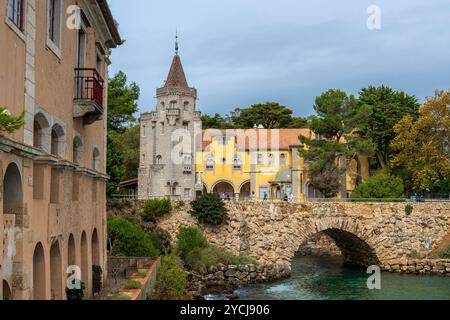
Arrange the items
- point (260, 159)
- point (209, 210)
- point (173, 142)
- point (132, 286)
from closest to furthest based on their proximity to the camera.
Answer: point (132, 286)
point (209, 210)
point (173, 142)
point (260, 159)

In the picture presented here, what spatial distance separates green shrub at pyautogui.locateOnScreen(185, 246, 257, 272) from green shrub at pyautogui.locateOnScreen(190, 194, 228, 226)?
6.47 feet

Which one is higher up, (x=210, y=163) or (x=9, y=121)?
(x=210, y=163)

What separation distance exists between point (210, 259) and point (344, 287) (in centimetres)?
809

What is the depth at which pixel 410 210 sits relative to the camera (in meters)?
40.8

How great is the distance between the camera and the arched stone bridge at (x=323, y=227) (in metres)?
38.1

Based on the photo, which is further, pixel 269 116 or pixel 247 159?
pixel 269 116

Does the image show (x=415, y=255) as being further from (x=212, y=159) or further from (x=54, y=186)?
(x=54, y=186)

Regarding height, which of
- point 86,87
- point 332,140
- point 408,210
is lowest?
point 408,210

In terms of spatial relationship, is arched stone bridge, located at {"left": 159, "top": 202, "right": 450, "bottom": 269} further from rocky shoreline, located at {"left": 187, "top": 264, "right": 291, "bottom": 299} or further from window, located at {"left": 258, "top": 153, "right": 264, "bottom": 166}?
window, located at {"left": 258, "top": 153, "right": 264, "bottom": 166}

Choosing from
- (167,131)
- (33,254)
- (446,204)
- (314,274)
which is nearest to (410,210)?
(446,204)

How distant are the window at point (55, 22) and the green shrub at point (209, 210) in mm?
24529

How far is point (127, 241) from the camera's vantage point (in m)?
29.5

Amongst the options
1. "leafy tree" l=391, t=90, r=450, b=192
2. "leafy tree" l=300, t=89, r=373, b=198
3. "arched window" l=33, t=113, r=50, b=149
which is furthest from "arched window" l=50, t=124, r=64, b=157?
"leafy tree" l=391, t=90, r=450, b=192

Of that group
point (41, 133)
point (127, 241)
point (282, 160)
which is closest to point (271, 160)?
point (282, 160)
